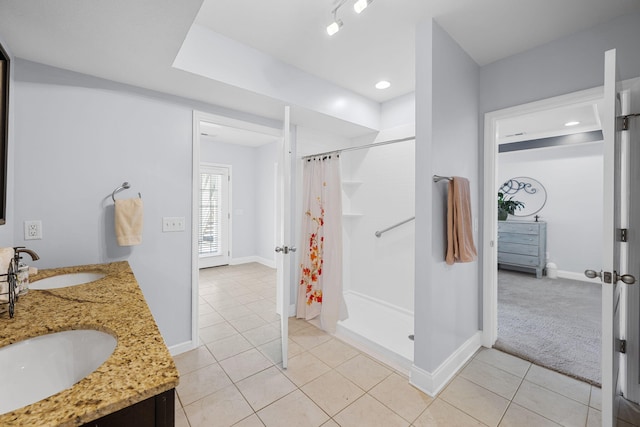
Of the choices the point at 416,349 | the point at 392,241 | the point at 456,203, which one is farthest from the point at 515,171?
the point at 416,349

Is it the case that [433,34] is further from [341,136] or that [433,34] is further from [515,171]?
[515,171]

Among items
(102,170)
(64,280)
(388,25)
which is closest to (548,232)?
(388,25)

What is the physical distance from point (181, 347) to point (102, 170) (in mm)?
1515

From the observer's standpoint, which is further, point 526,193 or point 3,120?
point 526,193

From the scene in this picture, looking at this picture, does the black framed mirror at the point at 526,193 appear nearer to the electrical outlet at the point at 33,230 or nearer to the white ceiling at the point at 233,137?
the white ceiling at the point at 233,137

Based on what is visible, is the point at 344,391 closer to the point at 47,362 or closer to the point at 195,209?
the point at 47,362

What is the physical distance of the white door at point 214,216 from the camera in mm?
5395


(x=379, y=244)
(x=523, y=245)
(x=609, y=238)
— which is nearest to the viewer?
(x=609, y=238)

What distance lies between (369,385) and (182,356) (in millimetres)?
1508

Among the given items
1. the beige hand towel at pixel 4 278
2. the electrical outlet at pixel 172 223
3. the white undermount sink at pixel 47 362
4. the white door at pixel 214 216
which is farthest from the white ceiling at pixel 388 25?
the white door at pixel 214 216

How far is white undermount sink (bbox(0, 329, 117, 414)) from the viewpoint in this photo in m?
0.79

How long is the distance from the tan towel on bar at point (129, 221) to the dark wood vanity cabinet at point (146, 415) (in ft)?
5.32

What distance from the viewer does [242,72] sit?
216 cm

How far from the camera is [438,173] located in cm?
191
